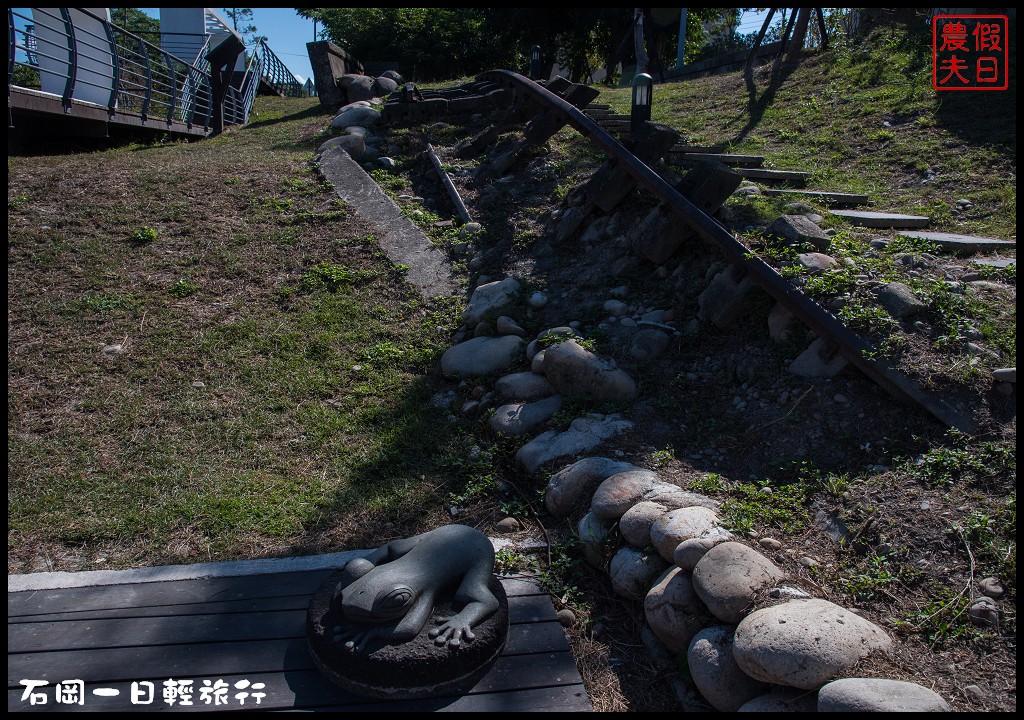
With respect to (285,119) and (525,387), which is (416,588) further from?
(285,119)

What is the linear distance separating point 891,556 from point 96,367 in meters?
5.37

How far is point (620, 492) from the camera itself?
11.1 feet

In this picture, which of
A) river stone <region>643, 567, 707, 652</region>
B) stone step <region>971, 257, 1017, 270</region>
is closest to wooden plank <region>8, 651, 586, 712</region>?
river stone <region>643, 567, 707, 652</region>

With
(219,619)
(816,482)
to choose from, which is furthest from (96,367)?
(816,482)

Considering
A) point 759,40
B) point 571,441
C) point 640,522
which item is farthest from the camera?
point 759,40

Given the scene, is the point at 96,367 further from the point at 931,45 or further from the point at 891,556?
the point at 931,45

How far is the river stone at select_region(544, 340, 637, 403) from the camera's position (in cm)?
425

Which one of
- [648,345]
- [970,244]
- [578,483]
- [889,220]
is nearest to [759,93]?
[889,220]

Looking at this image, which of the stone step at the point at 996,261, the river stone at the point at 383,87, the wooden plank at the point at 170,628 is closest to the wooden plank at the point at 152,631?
the wooden plank at the point at 170,628

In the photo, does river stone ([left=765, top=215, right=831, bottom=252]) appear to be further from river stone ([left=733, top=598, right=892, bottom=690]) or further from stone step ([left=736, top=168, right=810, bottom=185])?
river stone ([left=733, top=598, right=892, bottom=690])

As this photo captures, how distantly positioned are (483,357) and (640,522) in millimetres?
2149

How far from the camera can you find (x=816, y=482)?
3.25 metres

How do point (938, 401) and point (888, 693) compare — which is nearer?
point (888, 693)

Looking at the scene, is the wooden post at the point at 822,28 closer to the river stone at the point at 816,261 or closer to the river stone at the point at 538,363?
the river stone at the point at 816,261
